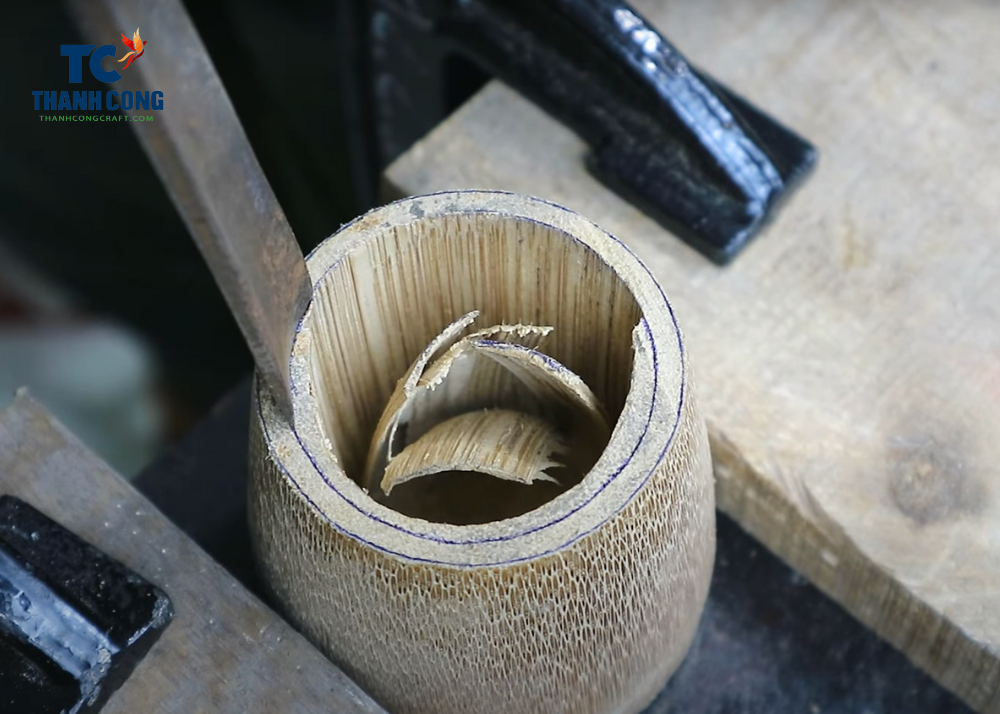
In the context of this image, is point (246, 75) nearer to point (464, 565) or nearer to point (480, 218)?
point (480, 218)

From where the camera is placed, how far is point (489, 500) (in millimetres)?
565

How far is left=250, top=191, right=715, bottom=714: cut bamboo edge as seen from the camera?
42cm

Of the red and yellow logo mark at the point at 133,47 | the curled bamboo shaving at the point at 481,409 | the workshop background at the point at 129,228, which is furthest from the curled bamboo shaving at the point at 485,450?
the workshop background at the point at 129,228

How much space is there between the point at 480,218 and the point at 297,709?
0.21m

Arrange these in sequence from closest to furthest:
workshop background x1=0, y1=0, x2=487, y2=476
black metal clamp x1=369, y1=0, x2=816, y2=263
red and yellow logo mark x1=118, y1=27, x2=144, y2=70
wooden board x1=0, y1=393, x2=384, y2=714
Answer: red and yellow logo mark x1=118, y1=27, x2=144, y2=70, wooden board x1=0, y1=393, x2=384, y2=714, black metal clamp x1=369, y1=0, x2=816, y2=263, workshop background x1=0, y1=0, x2=487, y2=476

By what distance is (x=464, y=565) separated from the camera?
415mm

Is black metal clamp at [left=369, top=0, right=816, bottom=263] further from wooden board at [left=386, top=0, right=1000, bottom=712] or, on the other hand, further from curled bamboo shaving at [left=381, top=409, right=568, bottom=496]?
curled bamboo shaving at [left=381, top=409, right=568, bottom=496]

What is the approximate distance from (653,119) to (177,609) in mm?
347

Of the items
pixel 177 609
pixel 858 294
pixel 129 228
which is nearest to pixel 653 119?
pixel 858 294

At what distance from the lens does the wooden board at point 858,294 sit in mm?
577

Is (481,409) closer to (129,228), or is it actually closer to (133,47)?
(133,47)

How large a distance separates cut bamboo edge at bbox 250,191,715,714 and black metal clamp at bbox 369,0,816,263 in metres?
0.15

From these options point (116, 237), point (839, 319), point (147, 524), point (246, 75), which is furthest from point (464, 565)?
point (116, 237)

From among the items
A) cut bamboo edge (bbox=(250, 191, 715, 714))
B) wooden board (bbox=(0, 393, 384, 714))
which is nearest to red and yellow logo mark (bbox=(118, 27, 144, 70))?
cut bamboo edge (bbox=(250, 191, 715, 714))
